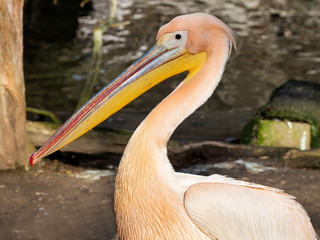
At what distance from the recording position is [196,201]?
243cm

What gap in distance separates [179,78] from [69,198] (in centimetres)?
495

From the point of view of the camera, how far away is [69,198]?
13.4 feet

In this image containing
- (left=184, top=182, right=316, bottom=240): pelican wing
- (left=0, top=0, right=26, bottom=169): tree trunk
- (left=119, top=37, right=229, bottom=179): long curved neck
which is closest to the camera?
(left=184, top=182, right=316, bottom=240): pelican wing

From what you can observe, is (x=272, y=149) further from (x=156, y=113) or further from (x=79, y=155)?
(x=156, y=113)

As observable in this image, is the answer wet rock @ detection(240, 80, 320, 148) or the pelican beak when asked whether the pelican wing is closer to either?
the pelican beak

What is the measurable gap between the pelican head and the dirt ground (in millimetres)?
1161

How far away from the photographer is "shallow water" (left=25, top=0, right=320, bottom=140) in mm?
7871

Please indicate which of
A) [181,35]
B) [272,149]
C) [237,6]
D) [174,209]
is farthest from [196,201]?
[237,6]

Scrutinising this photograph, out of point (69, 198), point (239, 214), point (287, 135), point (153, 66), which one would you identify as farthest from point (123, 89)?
point (287, 135)

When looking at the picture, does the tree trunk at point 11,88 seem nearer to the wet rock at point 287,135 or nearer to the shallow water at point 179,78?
the shallow water at point 179,78

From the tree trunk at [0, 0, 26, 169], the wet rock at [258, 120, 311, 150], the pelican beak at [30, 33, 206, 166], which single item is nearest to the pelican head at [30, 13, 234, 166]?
the pelican beak at [30, 33, 206, 166]

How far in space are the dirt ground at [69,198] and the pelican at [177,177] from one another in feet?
3.50

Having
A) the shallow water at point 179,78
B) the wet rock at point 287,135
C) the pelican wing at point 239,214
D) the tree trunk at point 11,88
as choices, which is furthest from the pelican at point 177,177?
the shallow water at point 179,78

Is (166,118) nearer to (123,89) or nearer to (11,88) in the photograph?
(123,89)
